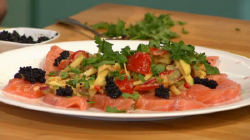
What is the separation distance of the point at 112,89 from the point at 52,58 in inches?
25.6

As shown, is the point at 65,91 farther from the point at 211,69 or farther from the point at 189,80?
the point at 211,69

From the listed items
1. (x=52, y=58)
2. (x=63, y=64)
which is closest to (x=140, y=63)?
(x=63, y=64)

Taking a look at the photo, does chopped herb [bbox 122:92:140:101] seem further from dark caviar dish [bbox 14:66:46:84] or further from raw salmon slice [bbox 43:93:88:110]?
dark caviar dish [bbox 14:66:46:84]

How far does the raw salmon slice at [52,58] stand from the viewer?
7.38 feet

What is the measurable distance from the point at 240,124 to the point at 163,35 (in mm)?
1635

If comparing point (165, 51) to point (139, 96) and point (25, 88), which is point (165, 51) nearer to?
point (139, 96)

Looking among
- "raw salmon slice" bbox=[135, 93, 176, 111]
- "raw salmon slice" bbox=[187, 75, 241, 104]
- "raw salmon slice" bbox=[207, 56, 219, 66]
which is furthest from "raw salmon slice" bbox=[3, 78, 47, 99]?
"raw salmon slice" bbox=[207, 56, 219, 66]

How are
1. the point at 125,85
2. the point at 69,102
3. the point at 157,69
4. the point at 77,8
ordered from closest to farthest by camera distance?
the point at 69,102, the point at 125,85, the point at 157,69, the point at 77,8

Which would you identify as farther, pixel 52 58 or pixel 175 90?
pixel 52 58

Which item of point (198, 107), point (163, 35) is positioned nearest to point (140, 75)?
point (198, 107)

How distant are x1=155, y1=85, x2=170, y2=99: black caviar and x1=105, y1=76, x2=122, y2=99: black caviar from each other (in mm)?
170

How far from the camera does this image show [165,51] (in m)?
2.02

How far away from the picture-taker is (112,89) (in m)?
1.77

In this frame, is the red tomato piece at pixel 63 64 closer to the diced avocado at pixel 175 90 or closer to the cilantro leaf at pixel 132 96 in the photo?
the cilantro leaf at pixel 132 96
